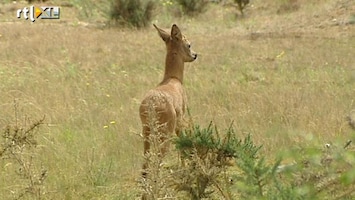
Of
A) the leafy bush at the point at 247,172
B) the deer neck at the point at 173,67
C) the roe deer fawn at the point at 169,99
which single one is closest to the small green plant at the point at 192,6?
the roe deer fawn at the point at 169,99

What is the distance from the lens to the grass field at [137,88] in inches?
189

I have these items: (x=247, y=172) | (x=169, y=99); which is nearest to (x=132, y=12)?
(x=169, y=99)

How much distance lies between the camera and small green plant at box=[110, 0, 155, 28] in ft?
57.3

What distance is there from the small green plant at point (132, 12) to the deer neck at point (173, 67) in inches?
455

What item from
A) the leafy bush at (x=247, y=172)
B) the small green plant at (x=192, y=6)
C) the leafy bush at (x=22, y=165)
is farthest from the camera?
the small green plant at (x=192, y=6)

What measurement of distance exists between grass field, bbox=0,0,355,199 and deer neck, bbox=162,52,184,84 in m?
0.65

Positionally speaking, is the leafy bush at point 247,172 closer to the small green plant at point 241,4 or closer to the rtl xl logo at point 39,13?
the rtl xl logo at point 39,13

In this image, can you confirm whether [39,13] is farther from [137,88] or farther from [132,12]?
[137,88]

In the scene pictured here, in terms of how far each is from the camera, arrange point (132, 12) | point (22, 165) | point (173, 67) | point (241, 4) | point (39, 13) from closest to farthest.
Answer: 1. point (22, 165)
2. point (173, 67)
3. point (132, 12)
4. point (39, 13)
5. point (241, 4)

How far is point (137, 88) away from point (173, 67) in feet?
8.63

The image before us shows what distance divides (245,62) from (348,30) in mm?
4448

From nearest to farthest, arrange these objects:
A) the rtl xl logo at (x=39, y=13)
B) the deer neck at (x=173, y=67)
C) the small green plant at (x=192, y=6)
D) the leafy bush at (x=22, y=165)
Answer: the leafy bush at (x=22, y=165), the deer neck at (x=173, y=67), the rtl xl logo at (x=39, y=13), the small green plant at (x=192, y=6)

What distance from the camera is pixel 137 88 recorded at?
851 centimetres

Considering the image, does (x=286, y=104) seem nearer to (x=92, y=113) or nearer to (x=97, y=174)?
(x=92, y=113)
